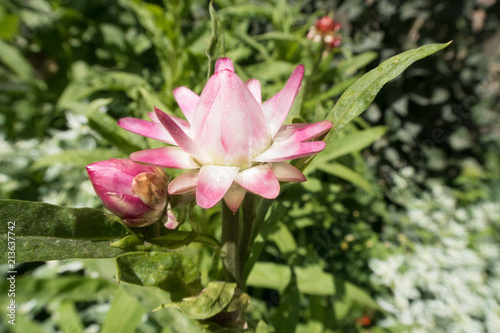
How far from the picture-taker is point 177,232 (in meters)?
0.47

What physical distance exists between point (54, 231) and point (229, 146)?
0.21 meters

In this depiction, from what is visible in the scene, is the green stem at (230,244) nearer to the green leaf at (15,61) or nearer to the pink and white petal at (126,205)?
the pink and white petal at (126,205)

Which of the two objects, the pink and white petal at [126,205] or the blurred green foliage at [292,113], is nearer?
the pink and white petal at [126,205]

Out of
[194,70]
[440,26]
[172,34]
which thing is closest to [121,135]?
[194,70]

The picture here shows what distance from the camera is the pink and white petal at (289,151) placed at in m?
0.37

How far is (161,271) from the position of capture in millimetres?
425

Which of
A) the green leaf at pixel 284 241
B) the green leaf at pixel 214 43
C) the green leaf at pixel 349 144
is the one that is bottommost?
the green leaf at pixel 284 241

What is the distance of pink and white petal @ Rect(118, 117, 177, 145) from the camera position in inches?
16.4

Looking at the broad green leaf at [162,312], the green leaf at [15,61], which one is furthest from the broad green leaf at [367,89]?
the green leaf at [15,61]

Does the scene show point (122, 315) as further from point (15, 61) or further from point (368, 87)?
point (15, 61)

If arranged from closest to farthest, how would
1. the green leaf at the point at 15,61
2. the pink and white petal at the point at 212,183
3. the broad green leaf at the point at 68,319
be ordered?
the pink and white petal at the point at 212,183 < the broad green leaf at the point at 68,319 < the green leaf at the point at 15,61

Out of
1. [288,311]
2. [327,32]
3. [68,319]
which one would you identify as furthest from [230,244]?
[327,32]

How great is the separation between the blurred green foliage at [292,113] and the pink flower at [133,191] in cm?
25

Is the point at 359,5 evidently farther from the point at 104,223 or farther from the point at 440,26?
the point at 104,223
